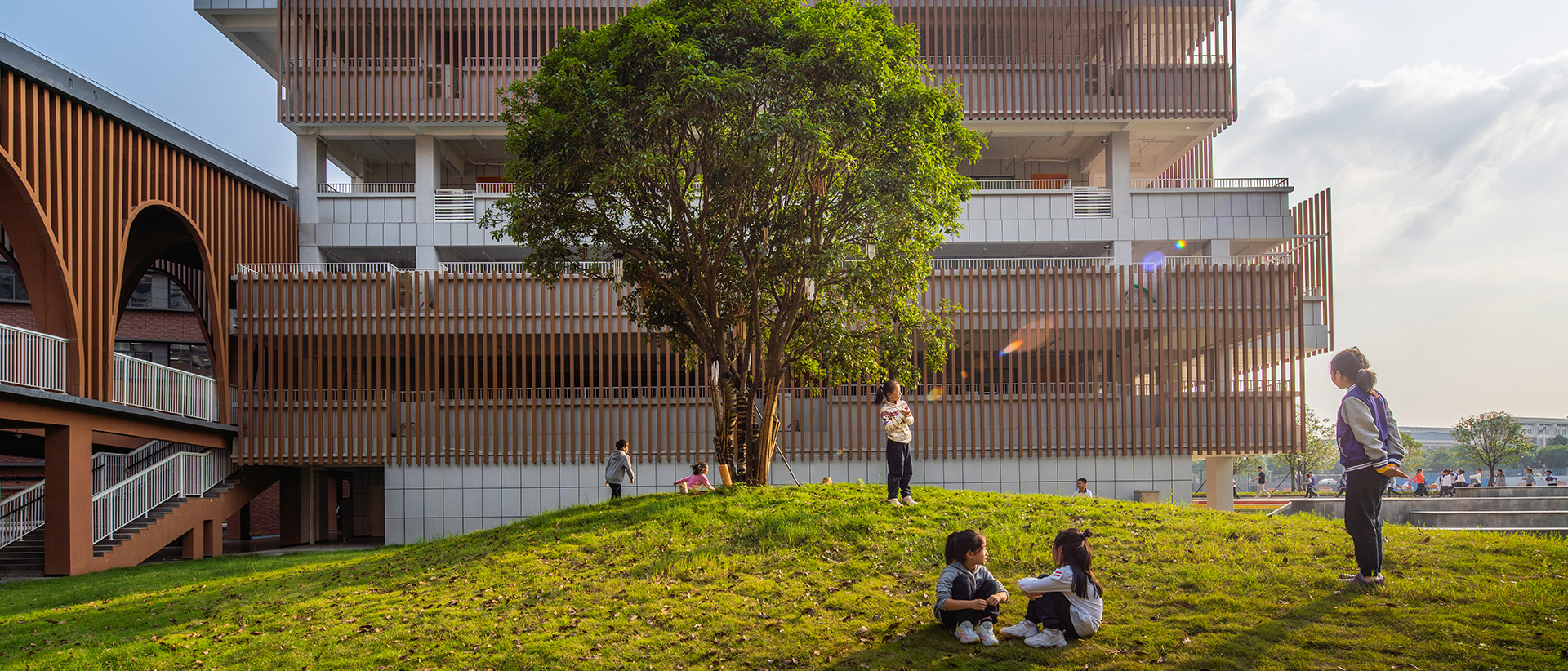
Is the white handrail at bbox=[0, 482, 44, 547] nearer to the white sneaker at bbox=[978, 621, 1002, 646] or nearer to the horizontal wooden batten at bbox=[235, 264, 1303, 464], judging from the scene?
the horizontal wooden batten at bbox=[235, 264, 1303, 464]

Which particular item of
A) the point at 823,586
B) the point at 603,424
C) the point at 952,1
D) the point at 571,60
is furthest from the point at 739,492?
the point at 952,1

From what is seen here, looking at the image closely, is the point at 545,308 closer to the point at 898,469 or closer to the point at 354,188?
the point at 354,188

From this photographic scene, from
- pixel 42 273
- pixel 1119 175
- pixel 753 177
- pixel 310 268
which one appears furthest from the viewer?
pixel 1119 175

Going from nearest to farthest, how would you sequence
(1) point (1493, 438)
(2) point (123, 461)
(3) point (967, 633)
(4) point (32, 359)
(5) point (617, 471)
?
(3) point (967, 633)
(4) point (32, 359)
(5) point (617, 471)
(2) point (123, 461)
(1) point (1493, 438)

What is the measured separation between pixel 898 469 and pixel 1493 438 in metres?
63.5

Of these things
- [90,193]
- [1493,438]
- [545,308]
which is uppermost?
[90,193]

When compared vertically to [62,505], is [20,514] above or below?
below

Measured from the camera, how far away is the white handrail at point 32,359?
51.2 ft

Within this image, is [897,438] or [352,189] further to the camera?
[352,189]

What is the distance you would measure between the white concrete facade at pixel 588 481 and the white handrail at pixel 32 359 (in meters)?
8.05

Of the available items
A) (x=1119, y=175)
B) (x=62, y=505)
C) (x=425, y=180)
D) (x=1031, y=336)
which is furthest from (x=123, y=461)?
(x=1119, y=175)

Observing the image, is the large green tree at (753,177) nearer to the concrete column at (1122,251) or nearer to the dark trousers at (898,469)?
the dark trousers at (898,469)

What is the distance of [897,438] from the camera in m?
12.2

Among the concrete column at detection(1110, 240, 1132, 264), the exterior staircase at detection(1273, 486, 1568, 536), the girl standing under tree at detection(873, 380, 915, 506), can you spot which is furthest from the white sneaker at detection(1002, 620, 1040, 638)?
the concrete column at detection(1110, 240, 1132, 264)
